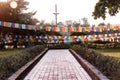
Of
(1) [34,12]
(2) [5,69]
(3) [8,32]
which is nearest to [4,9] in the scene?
(3) [8,32]

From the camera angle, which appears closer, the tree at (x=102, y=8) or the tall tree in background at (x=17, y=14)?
the tree at (x=102, y=8)

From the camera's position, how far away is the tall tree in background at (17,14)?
48.5 meters

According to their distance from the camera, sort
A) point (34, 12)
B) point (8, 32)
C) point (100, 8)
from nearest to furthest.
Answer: point (100, 8)
point (8, 32)
point (34, 12)

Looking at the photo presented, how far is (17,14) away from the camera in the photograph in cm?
5053

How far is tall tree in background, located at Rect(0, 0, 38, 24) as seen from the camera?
48.5 meters

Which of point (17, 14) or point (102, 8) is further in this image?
point (17, 14)

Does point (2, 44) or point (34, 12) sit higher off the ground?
point (34, 12)

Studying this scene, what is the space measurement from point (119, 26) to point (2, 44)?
16.0 meters

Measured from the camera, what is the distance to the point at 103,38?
51.8 metres

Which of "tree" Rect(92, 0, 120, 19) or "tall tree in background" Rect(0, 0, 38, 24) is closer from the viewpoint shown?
"tree" Rect(92, 0, 120, 19)

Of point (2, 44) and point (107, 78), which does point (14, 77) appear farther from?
point (2, 44)

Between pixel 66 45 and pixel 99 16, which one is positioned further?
pixel 66 45

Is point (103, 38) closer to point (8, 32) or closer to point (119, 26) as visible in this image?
point (119, 26)

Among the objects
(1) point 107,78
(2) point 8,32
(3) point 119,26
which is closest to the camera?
(1) point 107,78
